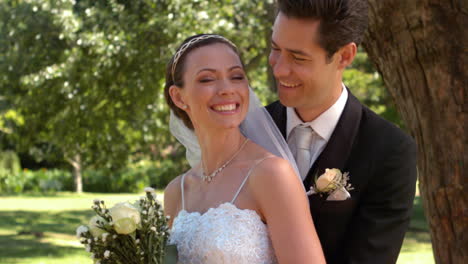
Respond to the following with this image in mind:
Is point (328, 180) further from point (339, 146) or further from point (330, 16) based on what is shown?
point (330, 16)

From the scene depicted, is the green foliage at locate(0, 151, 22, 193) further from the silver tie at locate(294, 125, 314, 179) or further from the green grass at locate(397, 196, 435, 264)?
the silver tie at locate(294, 125, 314, 179)

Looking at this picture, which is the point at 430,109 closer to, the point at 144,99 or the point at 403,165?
the point at 403,165

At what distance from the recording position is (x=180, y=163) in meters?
24.8

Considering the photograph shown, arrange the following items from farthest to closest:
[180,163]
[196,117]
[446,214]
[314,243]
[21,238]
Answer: [180,163] → [21,238] → [446,214] → [196,117] → [314,243]

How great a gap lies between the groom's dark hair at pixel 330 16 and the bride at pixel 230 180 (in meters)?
0.43

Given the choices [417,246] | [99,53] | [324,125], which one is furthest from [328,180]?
[417,246]

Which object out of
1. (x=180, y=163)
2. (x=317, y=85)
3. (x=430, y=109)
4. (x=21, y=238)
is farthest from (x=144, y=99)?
(x=180, y=163)

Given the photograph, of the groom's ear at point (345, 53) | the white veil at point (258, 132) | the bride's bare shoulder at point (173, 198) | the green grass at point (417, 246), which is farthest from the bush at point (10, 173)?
the groom's ear at point (345, 53)

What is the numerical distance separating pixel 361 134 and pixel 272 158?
499 mm

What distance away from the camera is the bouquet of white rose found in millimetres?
2894

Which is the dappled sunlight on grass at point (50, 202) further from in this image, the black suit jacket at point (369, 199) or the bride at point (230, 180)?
the black suit jacket at point (369, 199)

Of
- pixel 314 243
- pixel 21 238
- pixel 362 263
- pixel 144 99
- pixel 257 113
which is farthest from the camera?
pixel 21 238

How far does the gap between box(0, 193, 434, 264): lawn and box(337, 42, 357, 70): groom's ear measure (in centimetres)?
872

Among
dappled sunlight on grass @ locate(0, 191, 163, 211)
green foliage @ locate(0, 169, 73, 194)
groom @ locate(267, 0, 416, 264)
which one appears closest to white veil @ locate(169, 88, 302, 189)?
groom @ locate(267, 0, 416, 264)
